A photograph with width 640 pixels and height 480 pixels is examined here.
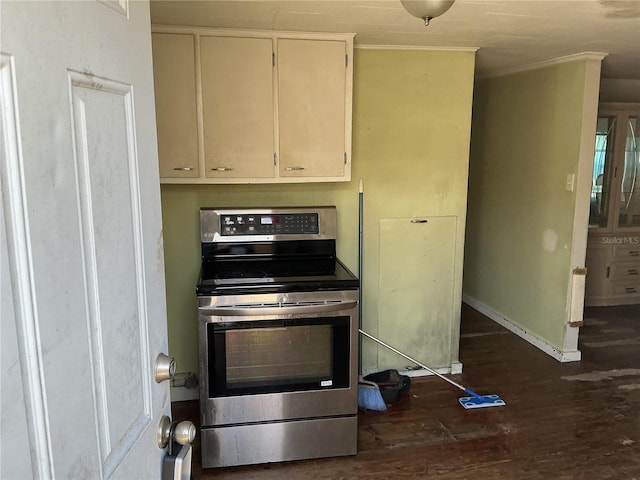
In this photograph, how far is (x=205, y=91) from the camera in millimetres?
2584

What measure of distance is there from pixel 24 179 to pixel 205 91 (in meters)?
2.14

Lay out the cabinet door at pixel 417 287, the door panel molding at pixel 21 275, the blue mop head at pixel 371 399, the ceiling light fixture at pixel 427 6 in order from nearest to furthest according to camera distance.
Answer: the door panel molding at pixel 21 275, the ceiling light fixture at pixel 427 6, the blue mop head at pixel 371 399, the cabinet door at pixel 417 287

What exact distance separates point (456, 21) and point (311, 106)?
2.65ft

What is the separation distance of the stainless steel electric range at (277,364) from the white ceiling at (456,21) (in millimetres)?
1190

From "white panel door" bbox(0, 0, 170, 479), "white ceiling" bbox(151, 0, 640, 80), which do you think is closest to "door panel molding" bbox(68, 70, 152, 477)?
"white panel door" bbox(0, 0, 170, 479)

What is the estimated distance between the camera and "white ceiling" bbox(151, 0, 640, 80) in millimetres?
2156

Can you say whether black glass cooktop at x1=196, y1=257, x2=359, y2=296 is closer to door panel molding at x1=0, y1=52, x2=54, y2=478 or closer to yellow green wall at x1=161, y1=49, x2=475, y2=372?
yellow green wall at x1=161, y1=49, x2=475, y2=372

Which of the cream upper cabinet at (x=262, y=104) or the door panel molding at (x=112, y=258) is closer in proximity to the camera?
the door panel molding at (x=112, y=258)

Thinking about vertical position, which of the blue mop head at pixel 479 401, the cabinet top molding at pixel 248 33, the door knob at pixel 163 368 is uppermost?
the cabinet top molding at pixel 248 33

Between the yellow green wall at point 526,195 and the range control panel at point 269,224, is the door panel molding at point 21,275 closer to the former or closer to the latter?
the range control panel at point 269,224

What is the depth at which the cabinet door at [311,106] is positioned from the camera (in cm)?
265

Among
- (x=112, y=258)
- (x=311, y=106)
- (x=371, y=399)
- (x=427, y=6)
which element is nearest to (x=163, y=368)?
(x=112, y=258)

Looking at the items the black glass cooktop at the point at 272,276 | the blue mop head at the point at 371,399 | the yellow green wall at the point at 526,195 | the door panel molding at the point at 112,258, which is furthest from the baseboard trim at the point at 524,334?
the door panel molding at the point at 112,258

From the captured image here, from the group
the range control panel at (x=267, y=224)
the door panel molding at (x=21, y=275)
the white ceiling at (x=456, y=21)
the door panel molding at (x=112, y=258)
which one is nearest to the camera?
the door panel molding at (x=21, y=275)
